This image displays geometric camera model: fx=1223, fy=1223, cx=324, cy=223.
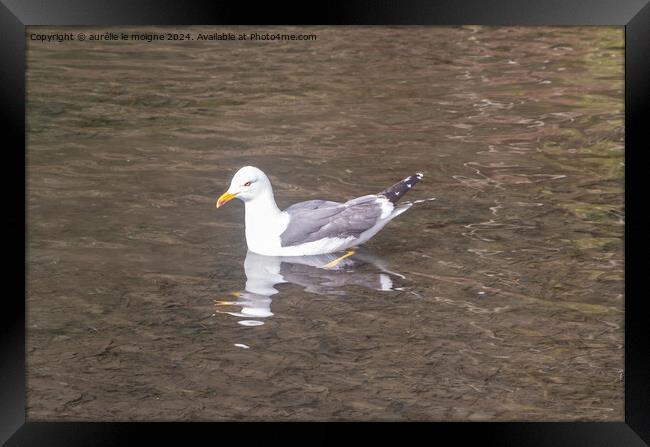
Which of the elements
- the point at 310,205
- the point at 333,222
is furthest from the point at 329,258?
the point at 310,205

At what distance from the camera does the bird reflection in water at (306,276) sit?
23.0ft

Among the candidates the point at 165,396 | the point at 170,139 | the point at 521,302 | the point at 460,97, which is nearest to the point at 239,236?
the point at 170,139

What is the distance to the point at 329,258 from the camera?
8.18 meters

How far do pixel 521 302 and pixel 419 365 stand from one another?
100cm

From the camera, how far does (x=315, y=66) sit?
8.89 m

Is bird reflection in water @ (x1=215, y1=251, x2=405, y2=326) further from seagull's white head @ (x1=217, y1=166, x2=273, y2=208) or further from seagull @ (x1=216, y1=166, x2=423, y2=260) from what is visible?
seagull's white head @ (x1=217, y1=166, x2=273, y2=208)

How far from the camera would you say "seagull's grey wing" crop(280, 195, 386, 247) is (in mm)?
8086

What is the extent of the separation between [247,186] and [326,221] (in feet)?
1.90

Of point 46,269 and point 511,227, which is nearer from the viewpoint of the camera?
point 46,269

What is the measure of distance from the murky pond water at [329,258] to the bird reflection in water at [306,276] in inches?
0.9

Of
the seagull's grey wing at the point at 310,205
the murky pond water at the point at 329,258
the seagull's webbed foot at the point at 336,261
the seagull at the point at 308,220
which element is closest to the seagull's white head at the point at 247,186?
the seagull at the point at 308,220

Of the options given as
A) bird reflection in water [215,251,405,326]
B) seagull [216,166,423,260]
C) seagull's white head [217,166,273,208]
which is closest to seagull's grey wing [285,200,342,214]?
seagull [216,166,423,260]

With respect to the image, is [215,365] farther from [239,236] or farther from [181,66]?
[181,66]

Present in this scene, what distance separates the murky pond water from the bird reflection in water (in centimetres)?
2
